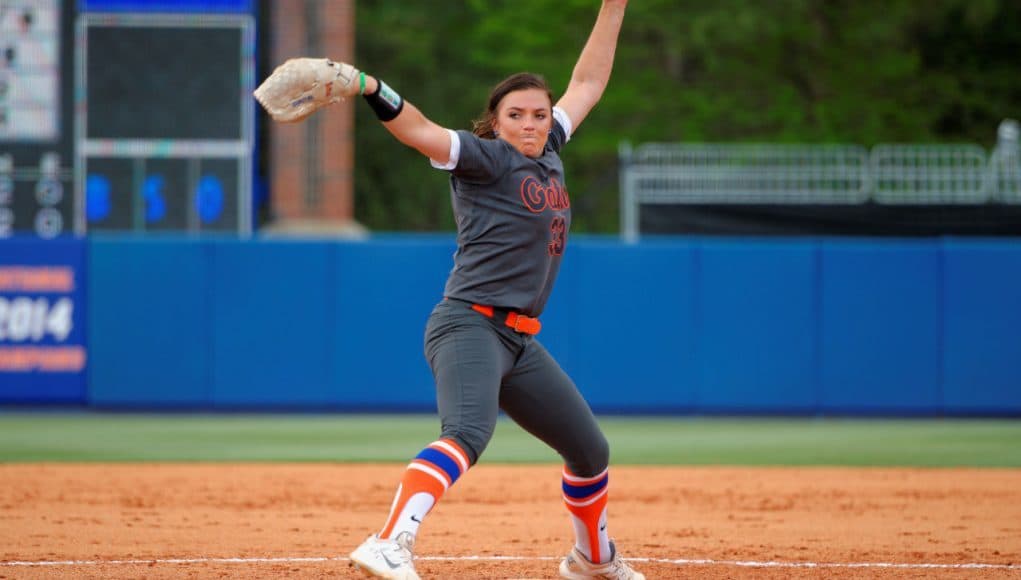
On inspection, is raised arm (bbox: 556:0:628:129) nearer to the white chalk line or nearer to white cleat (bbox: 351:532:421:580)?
the white chalk line

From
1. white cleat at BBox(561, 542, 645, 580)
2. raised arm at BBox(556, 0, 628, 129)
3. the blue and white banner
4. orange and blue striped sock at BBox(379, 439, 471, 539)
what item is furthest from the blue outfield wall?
orange and blue striped sock at BBox(379, 439, 471, 539)

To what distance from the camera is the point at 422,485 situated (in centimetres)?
442

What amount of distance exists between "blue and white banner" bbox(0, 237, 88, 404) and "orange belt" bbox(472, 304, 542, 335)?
31.6ft

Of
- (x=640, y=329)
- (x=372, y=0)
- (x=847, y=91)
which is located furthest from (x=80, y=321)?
(x=372, y=0)

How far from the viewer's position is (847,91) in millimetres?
29703

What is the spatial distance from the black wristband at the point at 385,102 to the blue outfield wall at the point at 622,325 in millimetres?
9211

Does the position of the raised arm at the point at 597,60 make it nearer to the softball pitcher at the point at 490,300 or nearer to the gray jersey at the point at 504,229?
the softball pitcher at the point at 490,300

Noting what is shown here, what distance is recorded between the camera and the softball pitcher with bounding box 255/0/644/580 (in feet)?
14.2

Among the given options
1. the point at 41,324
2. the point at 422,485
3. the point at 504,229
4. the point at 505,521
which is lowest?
the point at 505,521

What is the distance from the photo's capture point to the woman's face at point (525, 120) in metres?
4.82

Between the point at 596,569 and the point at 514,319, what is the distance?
1053 millimetres

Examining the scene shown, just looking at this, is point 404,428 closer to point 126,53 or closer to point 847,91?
point 126,53

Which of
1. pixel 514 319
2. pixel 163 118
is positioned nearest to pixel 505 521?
pixel 514 319

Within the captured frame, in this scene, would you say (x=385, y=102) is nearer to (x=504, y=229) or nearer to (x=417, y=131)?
(x=417, y=131)
